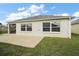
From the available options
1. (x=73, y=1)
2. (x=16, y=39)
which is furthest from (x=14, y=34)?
(x=73, y=1)

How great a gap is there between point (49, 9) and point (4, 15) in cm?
89

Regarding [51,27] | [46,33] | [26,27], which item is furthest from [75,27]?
[26,27]

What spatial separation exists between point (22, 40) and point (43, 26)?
50cm

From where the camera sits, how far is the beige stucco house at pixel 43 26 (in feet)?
54.3

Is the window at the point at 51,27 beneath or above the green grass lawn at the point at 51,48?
above

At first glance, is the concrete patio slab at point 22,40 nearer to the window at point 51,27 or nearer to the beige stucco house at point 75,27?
the window at point 51,27

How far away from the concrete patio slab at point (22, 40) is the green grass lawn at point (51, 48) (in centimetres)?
8

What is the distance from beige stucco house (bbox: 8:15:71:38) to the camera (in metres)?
16.6

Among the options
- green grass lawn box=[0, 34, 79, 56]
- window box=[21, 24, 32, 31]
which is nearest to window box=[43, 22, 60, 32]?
green grass lawn box=[0, 34, 79, 56]

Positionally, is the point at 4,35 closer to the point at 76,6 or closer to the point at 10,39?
the point at 10,39

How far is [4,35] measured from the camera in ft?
54.4

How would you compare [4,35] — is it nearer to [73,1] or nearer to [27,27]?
[27,27]

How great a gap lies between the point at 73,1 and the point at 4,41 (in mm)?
1572

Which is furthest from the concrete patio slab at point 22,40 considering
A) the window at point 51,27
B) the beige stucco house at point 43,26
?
the window at point 51,27
